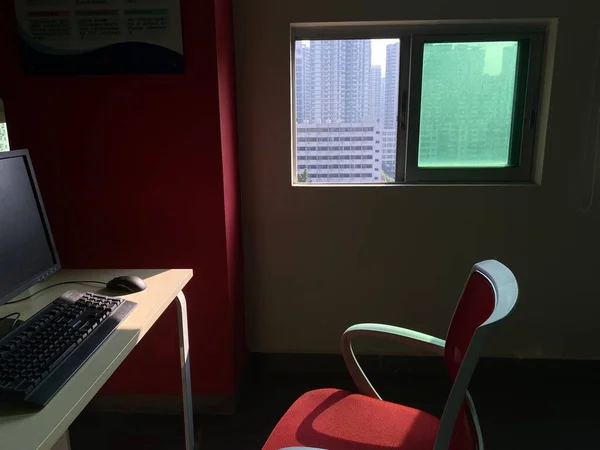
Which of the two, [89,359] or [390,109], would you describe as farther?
[390,109]

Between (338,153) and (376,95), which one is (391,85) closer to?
(376,95)

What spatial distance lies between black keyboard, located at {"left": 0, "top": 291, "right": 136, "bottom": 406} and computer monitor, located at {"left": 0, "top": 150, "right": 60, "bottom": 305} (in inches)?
4.4

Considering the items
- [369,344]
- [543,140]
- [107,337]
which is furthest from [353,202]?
[107,337]

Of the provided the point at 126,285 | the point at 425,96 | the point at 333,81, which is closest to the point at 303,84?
the point at 333,81

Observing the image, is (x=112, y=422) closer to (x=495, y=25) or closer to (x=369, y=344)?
(x=369, y=344)

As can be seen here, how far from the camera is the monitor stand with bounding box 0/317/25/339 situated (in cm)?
124

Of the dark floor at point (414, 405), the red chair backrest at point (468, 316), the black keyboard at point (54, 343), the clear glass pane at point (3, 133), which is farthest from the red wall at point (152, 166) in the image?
the red chair backrest at point (468, 316)

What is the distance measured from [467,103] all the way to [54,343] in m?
2.05

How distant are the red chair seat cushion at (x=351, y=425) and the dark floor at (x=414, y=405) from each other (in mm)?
785

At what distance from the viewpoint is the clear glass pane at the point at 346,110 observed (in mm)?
2303

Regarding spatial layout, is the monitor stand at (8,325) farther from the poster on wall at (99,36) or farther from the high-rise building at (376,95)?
the high-rise building at (376,95)

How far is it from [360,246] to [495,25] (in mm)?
1242

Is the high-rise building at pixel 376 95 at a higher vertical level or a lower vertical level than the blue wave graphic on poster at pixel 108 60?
lower

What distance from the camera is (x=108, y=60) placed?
1883 mm
